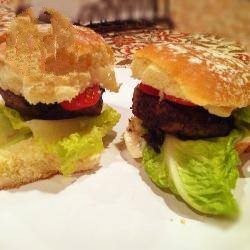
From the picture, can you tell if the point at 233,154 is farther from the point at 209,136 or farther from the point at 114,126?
the point at 114,126

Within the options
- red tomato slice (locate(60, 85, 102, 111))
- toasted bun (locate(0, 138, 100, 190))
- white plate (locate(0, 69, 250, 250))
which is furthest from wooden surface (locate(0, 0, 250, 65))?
white plate (locate(0, 69, 250, 250))

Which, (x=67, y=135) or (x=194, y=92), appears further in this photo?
(x=67, y=135)

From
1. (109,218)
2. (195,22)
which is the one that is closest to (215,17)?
(195,22)

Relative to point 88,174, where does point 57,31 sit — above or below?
above

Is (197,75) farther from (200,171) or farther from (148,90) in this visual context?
(200,171)

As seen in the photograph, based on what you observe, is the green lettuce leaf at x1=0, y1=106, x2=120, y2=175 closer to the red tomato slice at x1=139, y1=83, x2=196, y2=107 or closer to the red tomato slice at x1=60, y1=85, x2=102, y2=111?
the red tomato slice at x1=60, y1=85, x2=102, y2=111

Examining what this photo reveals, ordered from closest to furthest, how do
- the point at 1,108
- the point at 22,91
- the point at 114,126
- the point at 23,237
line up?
the point at 23,237 → the point at 22,91 → the point at 1,108 → the point at 114,126

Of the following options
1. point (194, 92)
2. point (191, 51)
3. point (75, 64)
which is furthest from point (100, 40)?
point (194, 92)

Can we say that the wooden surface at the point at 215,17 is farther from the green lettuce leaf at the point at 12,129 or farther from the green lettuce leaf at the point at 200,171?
the green lettuce leaf at the point at 12,129
